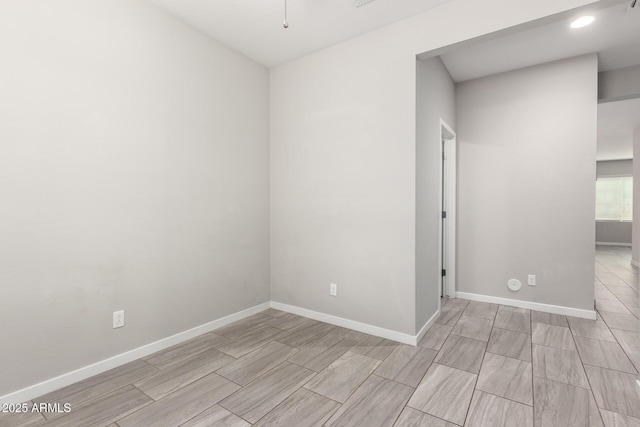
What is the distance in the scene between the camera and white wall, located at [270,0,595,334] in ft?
8.51

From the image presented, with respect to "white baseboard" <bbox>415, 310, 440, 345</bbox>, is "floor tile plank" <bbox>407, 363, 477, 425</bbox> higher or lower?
lower

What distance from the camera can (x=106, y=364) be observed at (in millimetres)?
2205

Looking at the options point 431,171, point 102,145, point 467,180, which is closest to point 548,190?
point 467,180

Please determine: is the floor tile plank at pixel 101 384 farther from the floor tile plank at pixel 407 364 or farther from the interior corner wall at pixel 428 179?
the interior corner wall at pixel 428 179

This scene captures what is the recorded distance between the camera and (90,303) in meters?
2.13

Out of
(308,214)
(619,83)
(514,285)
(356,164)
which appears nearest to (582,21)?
(619,83)

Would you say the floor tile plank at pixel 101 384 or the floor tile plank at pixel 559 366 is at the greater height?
the floor tile plank at pixel 101 384

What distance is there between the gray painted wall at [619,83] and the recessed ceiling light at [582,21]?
133 cm

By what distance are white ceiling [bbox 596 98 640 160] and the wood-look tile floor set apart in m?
3.53

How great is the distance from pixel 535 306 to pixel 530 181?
140cm

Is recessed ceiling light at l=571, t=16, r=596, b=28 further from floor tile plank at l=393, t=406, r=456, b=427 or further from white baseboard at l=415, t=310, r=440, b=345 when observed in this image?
floor tile plank at l=393, t=406, r=456, b=427

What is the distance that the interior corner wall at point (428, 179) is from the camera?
2.70 m

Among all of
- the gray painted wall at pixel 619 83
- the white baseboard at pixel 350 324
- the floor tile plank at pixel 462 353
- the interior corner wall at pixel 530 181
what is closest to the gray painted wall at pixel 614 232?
the gray painted wall at pixel 619 83

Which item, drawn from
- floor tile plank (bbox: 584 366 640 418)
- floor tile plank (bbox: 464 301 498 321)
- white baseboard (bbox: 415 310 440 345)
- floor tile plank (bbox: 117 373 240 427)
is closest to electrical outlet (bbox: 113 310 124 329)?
floor tile plank (bbox: 117 373 240 427)
